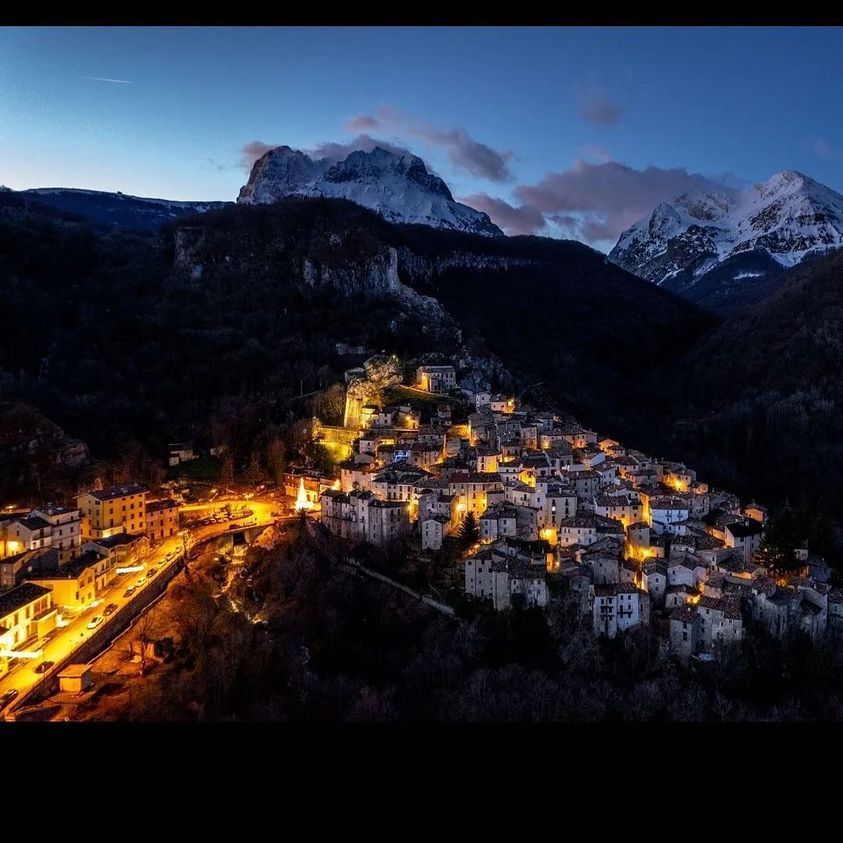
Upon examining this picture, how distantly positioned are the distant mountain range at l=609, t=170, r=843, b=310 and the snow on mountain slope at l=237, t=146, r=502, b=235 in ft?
74.5

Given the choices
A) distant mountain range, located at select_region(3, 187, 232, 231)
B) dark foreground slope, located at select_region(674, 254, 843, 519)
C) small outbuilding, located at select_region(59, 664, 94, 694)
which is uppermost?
distant mountain range, located at select_region(3, 187, 232, 231)

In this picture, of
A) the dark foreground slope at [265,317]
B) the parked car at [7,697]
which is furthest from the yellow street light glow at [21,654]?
the dark foreground slope at [265,317]

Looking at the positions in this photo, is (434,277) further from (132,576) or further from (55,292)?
(132,576)

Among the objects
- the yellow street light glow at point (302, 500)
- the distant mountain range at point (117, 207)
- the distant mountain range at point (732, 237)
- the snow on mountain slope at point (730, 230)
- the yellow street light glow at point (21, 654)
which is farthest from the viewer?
the snow on mountain slope at point (730, 230)

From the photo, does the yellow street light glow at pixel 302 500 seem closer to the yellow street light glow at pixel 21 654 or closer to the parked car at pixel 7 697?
the yellow street light glow at pixel 21 654

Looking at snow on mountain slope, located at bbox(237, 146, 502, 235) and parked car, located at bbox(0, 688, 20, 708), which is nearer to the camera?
parked car, located at bbox(0, 688, 20, 708)

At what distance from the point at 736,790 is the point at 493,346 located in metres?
23.8

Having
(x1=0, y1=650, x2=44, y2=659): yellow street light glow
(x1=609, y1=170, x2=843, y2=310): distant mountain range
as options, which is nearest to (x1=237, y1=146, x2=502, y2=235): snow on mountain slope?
(x1=609, y1=170, x2=843, y2=310): distant mountain range

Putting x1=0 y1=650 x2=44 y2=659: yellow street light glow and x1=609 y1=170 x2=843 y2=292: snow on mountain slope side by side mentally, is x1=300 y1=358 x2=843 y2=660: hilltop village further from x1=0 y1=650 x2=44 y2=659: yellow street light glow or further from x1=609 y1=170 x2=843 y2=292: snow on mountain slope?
x1=609 y1=170 x2=843 y2=292: snow on mountain slope

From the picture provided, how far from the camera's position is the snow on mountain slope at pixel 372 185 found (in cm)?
4697

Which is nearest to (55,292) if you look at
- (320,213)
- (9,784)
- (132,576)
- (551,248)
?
(320,213)

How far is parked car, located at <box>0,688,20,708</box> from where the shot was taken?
4801 mm

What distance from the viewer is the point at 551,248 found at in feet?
139

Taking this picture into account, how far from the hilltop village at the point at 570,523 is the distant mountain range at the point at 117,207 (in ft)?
120
